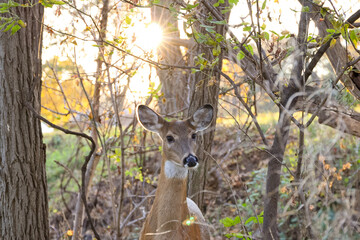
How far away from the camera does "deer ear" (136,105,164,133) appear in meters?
4.86

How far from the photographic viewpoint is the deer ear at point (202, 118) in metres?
4.89

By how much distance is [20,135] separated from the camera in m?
4.20

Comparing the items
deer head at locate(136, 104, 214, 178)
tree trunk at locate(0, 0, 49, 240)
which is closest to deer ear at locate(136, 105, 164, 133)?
deer head at locate(136, 104, 214, 178)

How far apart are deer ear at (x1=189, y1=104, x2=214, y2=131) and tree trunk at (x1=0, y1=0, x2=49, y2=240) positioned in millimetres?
1514

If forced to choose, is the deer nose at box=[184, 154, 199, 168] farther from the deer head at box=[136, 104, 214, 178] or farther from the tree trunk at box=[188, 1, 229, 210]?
the tree trunk at box=[188, 1, 229, 210]

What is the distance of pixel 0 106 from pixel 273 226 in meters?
2.55

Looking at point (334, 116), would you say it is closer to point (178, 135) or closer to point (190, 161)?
point (190, 161)

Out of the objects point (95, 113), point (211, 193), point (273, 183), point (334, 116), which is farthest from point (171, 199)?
point (211, 193)

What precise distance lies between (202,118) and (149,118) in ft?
1.74

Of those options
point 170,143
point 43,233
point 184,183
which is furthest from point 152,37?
point 43,233

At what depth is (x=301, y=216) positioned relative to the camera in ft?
13.9

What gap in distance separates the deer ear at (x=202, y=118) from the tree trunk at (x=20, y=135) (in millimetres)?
1514

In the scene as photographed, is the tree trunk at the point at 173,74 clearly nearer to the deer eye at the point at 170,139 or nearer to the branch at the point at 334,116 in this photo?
the deer eye at the point at 170,139

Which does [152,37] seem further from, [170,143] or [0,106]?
[0,106]
